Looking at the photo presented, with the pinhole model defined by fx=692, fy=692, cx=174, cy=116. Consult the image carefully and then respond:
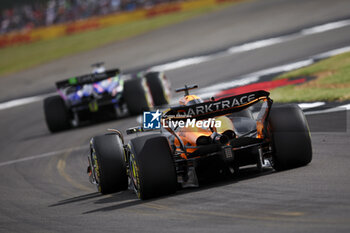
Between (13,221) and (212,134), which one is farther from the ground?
(212,134)

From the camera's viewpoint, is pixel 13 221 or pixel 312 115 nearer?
pixel 13 221

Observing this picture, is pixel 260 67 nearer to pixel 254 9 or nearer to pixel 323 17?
pixel 323 17

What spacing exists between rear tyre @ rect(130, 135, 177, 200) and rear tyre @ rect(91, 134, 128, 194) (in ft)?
3.77

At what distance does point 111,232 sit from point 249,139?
2432mm

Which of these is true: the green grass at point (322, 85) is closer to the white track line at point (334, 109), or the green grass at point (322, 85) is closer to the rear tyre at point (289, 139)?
the white track line at point (334, 109)

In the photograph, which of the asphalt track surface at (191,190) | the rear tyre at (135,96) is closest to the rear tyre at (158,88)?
the rear tyre at (135,96)

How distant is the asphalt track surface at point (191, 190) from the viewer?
23.8 feet

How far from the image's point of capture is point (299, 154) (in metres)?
9.32

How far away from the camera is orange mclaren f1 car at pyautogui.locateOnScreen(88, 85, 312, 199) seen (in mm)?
9078

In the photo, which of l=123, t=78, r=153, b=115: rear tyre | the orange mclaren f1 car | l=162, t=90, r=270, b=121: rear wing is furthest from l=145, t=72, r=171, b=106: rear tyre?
l=162, t=90, r=270, b=121: rear wing

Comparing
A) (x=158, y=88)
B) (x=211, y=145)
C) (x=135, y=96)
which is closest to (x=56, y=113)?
(x=135, y=96)

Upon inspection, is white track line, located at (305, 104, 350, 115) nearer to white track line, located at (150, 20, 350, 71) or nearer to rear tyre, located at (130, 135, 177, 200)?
rear tyre, located at (130, 135, 177, 200)

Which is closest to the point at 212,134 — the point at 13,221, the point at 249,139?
the point at 249,139

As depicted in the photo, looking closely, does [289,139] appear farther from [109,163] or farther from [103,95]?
[103,95]
